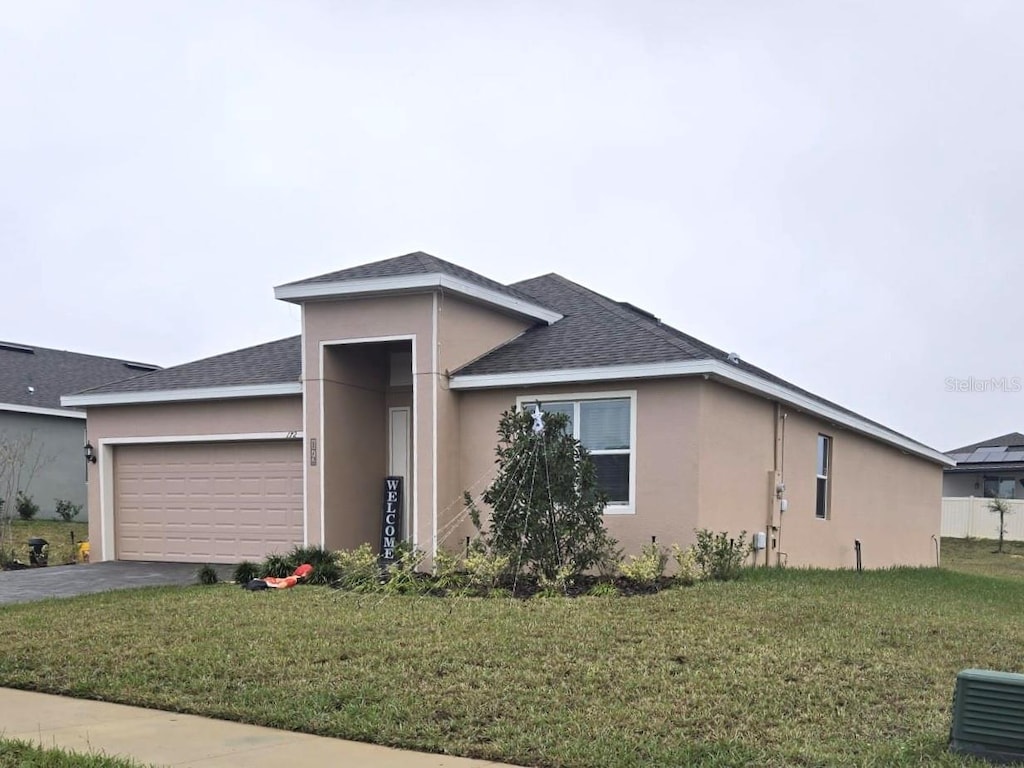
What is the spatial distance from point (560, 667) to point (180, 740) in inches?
110

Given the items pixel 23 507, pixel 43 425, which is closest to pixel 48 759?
pixel 23 507

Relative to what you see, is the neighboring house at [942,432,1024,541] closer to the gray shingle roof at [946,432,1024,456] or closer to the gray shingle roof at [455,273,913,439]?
the gray shingle roof at [946,432,1024,456]

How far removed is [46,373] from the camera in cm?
2819

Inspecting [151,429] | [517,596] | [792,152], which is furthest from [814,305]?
[151,429]

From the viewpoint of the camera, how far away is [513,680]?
281 inches

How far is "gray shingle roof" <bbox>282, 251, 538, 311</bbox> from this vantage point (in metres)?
13.9

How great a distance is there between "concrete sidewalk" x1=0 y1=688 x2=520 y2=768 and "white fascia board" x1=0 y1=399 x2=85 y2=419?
63.1 ft

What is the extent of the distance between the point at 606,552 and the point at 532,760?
7085 mm

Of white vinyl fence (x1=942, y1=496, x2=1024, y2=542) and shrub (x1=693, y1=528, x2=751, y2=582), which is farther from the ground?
shrub (x1=693, y1=528, x2=751, y2=582)

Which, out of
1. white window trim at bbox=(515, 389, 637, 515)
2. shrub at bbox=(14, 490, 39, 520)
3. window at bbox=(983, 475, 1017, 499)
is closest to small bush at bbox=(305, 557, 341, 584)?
white window trim at bbox=(515, 389, 637, 515)

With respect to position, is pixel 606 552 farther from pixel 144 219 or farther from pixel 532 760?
pixel 144 219

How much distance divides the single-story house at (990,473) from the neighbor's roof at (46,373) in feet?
97.3

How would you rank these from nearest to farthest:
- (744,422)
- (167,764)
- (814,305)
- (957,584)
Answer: (167,764)
(744,422)
(957,584)
(814,305)

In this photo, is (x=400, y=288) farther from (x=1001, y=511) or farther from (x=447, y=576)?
(x=1001, y=511)
